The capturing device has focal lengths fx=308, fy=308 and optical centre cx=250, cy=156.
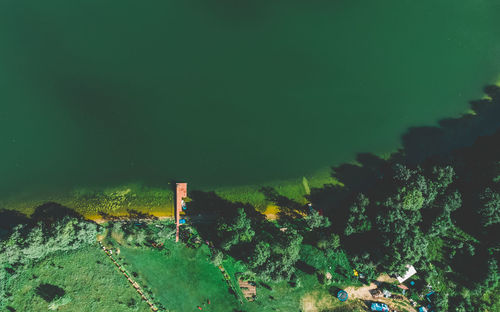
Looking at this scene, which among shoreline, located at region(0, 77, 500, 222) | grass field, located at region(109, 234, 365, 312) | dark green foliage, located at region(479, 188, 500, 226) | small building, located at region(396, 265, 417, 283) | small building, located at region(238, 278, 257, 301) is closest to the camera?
dark green foliage, located at region(479, 188, 500, 226)

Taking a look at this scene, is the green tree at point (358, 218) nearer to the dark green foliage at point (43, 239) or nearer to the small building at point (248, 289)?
the small building at point (248, 289)

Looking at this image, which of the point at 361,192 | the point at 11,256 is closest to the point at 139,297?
the point at 11,256

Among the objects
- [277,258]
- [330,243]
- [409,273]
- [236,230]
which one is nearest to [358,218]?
[330,243]

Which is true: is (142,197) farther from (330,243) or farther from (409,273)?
(409,273)

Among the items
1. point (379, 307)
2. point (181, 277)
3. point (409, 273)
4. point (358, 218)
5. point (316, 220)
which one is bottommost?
point (379, 307)

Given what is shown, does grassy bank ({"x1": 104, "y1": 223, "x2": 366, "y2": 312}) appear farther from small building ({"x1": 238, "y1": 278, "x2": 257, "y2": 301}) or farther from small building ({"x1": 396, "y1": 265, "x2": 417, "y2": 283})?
small building ({"x1": 396, "y1": 265, "x2": 417, "y2": 283})

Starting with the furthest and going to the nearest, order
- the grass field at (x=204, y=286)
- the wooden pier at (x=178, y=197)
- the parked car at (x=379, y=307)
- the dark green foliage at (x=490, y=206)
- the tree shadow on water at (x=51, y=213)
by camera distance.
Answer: the tree shadow on water at (x=51, y=213), the wooden pier at (x=178, y=197), the grass field at (x=204, y=286), the parked car at (x=379, y=307), the dark green foliage at (x=490, y=206)

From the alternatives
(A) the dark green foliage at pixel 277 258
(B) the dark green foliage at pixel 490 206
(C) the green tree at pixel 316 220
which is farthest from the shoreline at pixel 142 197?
(B) the dark green foliage at pixel 490 206

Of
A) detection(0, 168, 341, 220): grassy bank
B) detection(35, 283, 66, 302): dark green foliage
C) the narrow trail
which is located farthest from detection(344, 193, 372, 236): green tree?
detection(35, 283, 66, 302): dark green foliage

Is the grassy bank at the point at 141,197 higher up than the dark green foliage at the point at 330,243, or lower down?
higher up

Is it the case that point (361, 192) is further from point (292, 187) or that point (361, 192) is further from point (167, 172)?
point (167, 172)
